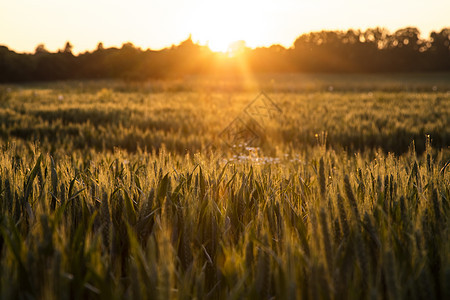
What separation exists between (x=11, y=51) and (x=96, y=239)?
2228 inches

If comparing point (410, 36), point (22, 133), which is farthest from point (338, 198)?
point (410, 36)

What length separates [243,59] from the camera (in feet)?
156

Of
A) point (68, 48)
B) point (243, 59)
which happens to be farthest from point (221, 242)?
point (68, 48)

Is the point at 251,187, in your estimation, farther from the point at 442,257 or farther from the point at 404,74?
the point at 404,74

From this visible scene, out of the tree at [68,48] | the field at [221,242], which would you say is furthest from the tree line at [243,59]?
the field at [221,242]

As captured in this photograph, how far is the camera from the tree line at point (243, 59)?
132ft

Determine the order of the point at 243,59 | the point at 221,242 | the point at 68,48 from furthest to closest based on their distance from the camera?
the point at 68,48, the point at 243,59, the point at 221,242

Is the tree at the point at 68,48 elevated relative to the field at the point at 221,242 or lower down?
elevated

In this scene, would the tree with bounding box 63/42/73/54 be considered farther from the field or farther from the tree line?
the field

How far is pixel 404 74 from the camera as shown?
168 ft

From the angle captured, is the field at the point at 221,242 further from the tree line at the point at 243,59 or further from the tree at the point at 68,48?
the tree at the point at 68,48

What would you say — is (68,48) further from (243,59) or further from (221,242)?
(221,242)

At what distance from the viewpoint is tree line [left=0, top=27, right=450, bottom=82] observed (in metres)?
40.2

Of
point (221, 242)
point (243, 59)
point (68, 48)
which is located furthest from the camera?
point (68, 48)
